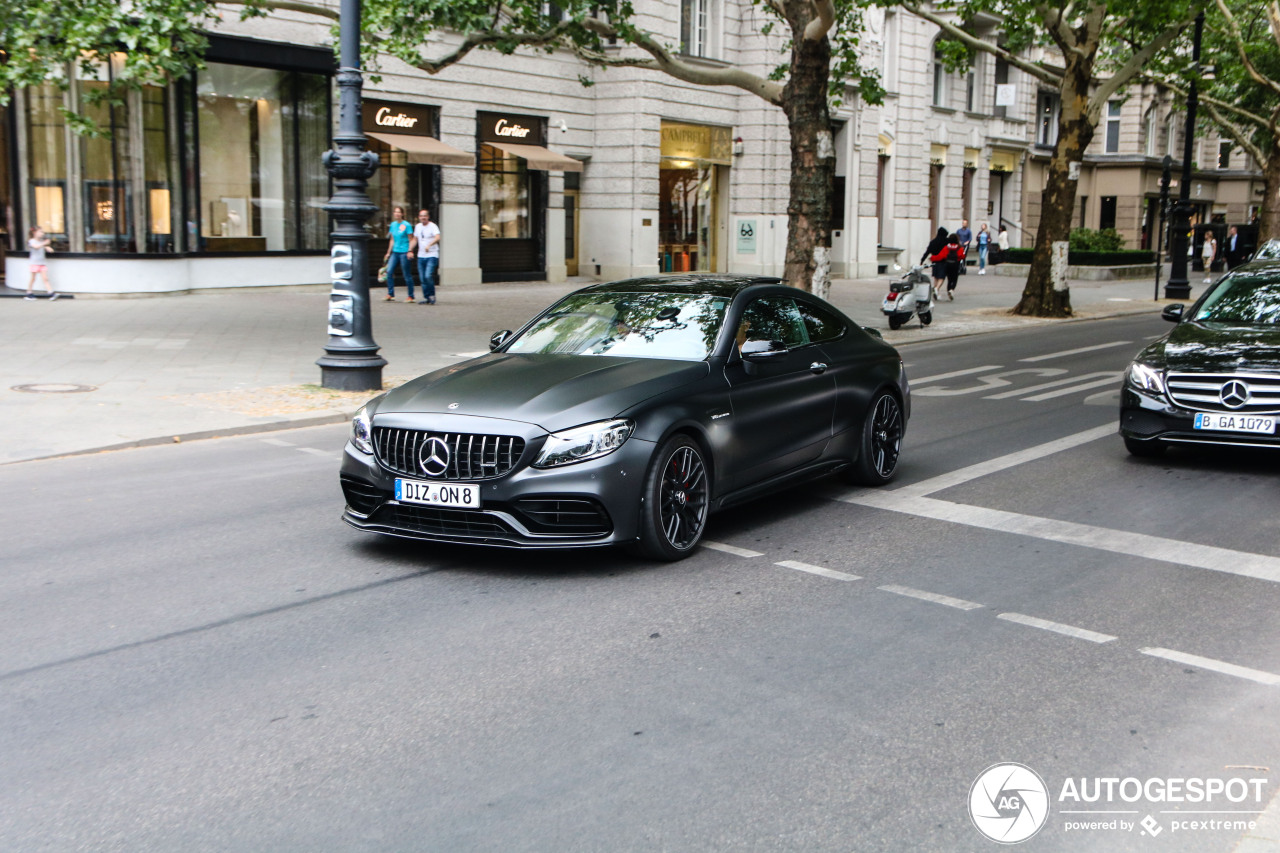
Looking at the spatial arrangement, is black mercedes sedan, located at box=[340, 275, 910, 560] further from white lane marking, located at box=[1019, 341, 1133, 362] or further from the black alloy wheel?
white lane marking, located at box=[1019, 341, 1133, 362]

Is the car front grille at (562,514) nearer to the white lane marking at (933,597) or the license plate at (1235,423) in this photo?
the white lane marking at (933,597)

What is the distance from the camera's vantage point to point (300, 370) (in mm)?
14500

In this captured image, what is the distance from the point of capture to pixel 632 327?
7594 mm

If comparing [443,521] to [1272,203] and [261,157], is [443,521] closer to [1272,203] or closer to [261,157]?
[261,157]

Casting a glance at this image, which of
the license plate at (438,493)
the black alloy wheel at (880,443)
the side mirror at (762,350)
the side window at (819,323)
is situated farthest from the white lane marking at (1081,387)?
the license plate at (438,493)

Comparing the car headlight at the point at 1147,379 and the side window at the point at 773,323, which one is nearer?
the side window at the point at 773,323

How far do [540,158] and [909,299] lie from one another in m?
11.8

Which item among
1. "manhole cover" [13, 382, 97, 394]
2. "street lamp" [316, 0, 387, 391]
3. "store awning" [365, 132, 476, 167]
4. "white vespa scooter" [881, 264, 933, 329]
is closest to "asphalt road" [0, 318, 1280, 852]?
"street lamp" [316, 0, 387, 391]

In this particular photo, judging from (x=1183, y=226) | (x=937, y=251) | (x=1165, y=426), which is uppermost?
(x=1183, y=226)

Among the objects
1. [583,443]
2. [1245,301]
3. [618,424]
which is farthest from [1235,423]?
[583,443]

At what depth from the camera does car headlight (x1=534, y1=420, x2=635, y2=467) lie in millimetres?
6230

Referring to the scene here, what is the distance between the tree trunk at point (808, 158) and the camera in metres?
19.5

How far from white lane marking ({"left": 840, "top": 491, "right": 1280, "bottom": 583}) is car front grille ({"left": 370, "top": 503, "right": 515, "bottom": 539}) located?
9.75 ft

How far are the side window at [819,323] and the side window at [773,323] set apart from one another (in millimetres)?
76
